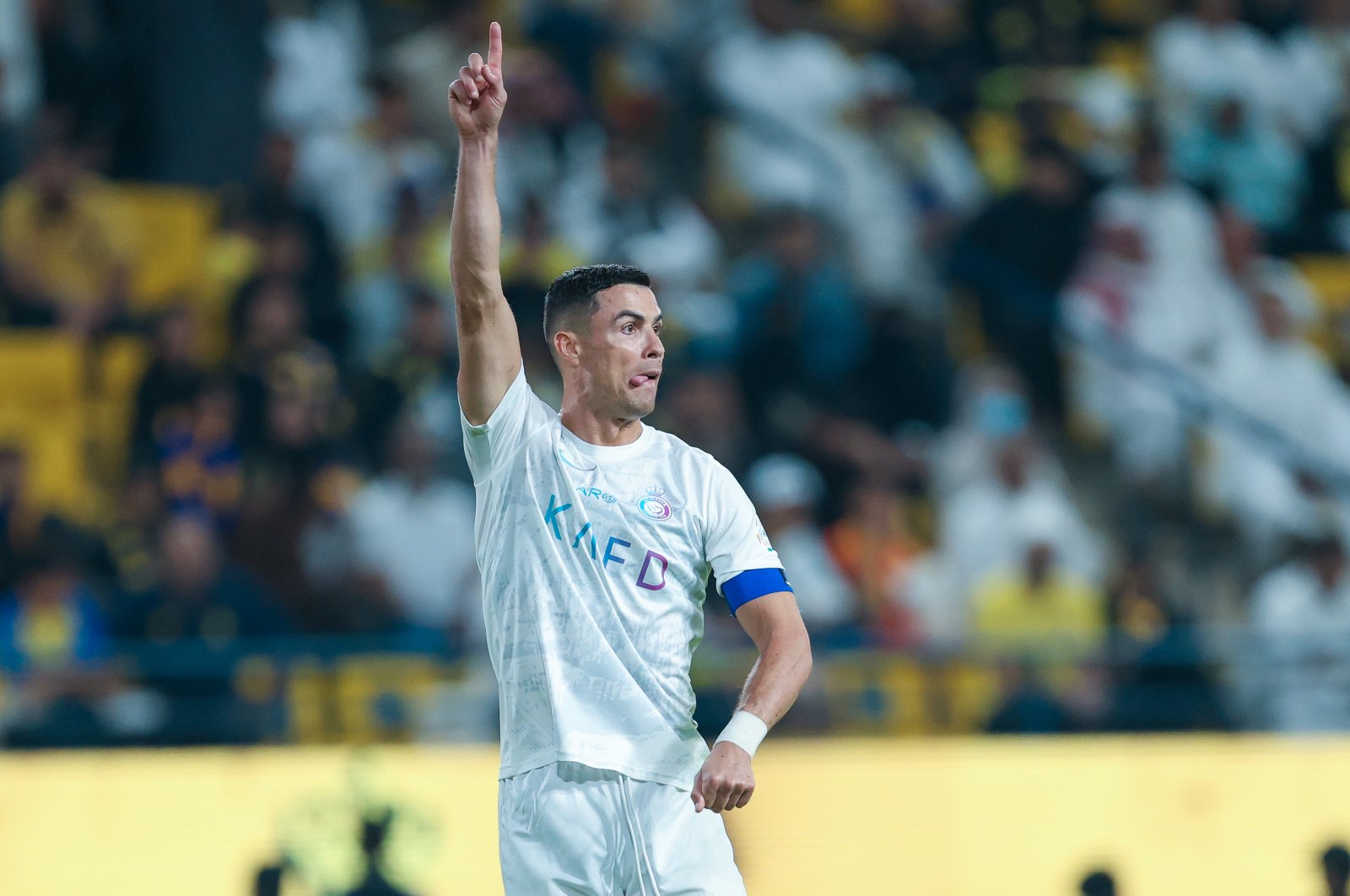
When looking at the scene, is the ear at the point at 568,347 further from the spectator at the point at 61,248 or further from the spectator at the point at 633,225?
the spectator at the point at 61,248

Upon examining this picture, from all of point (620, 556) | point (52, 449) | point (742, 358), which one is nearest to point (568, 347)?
point (620, 556)

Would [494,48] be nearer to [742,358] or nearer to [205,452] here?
[205,452]

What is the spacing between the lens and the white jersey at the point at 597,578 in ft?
13.5

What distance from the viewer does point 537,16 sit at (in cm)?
1170

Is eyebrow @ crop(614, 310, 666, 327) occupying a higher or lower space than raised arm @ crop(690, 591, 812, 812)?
higher

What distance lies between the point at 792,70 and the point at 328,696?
5961 millimetres

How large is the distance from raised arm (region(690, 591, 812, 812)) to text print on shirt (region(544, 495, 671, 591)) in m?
0.23

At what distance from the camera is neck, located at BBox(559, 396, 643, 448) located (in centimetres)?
438

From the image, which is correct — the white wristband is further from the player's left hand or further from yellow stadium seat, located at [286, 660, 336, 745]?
yellow stadium seat, located at [286, 660, 336, 745]

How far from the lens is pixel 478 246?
13.4ft

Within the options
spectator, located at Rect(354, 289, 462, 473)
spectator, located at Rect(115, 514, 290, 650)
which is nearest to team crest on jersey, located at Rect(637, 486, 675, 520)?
spectator, located at Rect(115, 514, 290, 650)

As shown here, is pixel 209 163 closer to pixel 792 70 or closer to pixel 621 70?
pixel 621 70

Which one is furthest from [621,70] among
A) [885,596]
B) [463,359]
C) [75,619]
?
[463,359]

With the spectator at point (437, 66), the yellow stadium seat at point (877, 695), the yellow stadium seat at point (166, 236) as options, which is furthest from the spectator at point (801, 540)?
the yellow stadium seat at point (166, 236)
